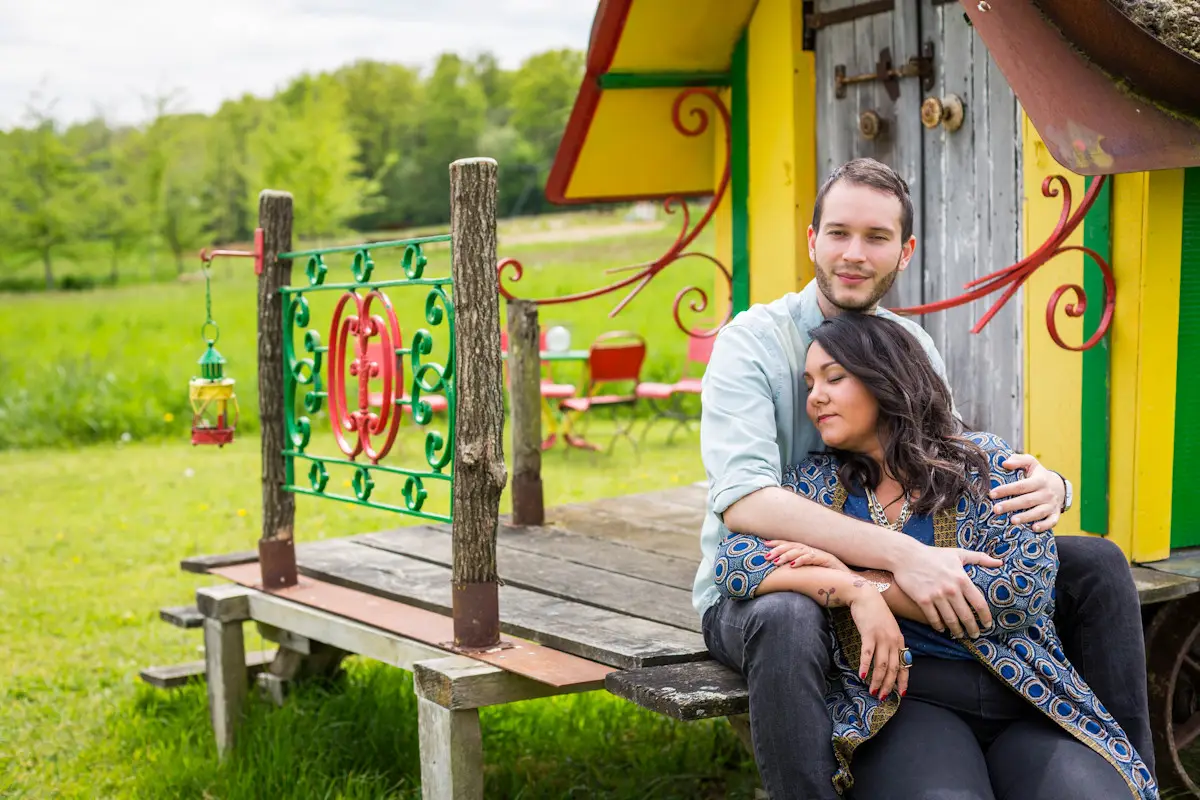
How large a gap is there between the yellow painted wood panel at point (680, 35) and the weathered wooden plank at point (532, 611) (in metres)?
2.41

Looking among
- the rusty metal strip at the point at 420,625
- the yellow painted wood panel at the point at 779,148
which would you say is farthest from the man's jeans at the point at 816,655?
the yellow painted wood panel at the point at 779,148

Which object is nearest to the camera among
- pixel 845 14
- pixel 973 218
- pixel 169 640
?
pixel 973 218

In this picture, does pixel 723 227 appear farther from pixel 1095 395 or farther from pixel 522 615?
pixel 522 615

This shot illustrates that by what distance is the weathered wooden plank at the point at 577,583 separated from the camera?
4.46 meters

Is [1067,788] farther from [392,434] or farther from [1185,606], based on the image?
[392,434]

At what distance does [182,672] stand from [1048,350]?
3789 millimetres

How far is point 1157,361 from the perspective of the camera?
173 inches

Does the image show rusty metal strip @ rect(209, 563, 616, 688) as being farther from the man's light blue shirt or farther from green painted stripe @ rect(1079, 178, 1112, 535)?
green painted stripe @ rect(1079, 178, 1112, 535)

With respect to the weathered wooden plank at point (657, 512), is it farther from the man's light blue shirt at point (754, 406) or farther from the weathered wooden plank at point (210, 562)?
the man's light blue shirt at point (754, 406)

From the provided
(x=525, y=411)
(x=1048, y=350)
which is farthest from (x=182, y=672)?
(x=1048, y=350)

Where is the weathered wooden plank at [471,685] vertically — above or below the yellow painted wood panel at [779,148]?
below

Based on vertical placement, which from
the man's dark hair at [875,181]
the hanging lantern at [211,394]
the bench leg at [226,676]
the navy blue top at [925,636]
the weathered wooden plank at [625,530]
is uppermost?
the man's dark hair at [875,181]

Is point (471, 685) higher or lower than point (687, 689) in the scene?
lower

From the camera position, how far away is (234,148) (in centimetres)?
3978
